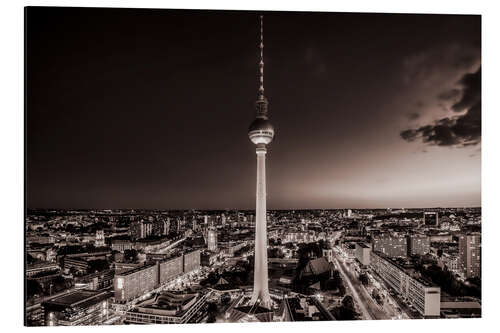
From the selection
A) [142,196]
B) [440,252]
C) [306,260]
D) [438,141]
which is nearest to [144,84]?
[142,196]

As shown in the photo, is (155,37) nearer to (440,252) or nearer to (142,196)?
(142,196)

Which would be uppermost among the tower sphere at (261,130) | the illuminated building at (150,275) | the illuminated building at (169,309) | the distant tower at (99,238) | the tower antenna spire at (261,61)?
the tower antenna spire at (261,61)

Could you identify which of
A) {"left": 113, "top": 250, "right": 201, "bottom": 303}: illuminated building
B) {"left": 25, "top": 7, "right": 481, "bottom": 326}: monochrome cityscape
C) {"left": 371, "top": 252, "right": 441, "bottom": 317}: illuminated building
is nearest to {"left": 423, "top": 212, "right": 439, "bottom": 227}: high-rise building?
{"left": 25, "top": 7, "right": 481, "bottom": 326}: monochrome cityscape

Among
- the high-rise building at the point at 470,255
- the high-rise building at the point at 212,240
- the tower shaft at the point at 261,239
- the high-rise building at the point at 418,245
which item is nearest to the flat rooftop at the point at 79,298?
the high-rise building at the point at 212,240

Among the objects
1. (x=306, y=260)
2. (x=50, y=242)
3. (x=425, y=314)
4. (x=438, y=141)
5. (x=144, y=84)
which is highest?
(x=144, y=84)

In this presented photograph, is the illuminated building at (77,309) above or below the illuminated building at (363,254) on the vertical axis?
below

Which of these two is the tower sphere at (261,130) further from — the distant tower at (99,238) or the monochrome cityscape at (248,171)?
the distant tower at (99,238)

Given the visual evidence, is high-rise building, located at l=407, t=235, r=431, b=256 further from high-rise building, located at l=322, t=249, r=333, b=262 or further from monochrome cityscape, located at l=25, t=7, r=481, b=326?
high-rise building, located at l=322, t=249, r=333, b=262
